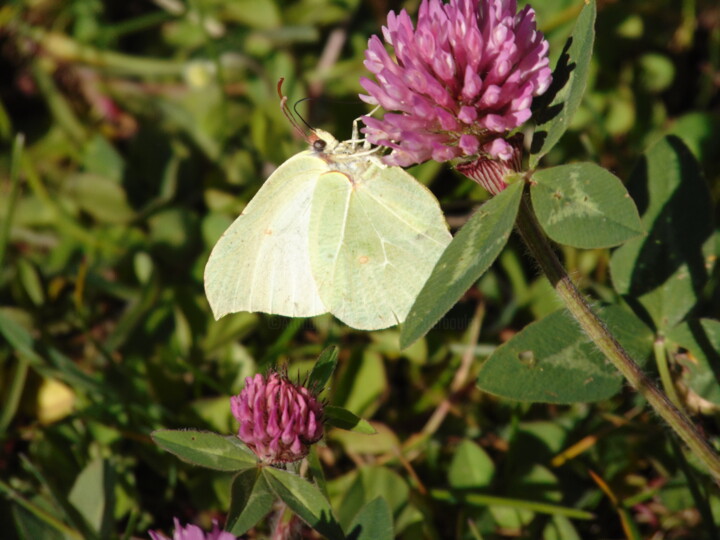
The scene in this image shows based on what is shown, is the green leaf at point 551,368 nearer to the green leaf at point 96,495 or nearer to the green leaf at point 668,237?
the green leaf at point 668,237

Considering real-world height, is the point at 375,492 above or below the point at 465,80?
below

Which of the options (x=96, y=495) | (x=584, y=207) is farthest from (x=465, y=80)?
(x=96, y=495)

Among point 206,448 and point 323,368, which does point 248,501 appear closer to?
point 206,448

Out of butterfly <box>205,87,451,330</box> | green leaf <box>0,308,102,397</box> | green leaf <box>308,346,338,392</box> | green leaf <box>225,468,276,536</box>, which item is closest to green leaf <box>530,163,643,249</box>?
butterfly <box>205,87,451,330</box>

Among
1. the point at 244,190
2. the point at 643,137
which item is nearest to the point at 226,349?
the point at 244,190

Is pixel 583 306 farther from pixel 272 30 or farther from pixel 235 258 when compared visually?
pixel 272 30

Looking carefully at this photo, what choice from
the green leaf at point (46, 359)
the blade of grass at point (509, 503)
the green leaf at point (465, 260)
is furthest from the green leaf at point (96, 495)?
the green leaf at point (465, 260)
